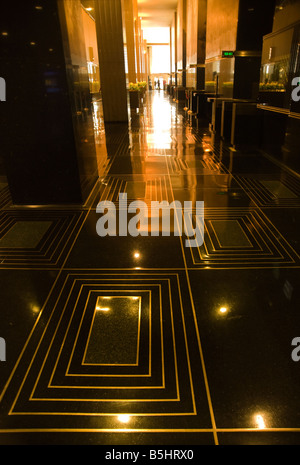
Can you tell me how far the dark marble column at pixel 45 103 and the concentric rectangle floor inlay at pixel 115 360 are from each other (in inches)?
68.1

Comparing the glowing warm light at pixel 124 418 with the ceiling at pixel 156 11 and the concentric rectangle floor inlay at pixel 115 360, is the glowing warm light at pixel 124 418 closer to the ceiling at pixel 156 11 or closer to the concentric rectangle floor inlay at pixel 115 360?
the concentric rectangle floor inlay at pixel 115 360

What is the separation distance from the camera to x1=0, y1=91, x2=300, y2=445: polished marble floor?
1270 millimetres

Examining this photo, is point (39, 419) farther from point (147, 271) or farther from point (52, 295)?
point (147, 271)

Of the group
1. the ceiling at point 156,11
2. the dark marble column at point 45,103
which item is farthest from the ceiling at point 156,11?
the dark marble column at point 45,103

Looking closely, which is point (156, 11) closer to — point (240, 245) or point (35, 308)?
point (240, 245)

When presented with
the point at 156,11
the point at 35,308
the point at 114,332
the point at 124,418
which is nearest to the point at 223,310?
the point at 114,332

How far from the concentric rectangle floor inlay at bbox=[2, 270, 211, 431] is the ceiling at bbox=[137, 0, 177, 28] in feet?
68.0

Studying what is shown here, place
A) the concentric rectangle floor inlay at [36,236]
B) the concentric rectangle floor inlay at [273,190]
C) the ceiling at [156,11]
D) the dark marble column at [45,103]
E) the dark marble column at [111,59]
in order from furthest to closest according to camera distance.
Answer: the ceiling at [156,11]
the dark marble column at [111,59]
the concentric rectangle floor inlay at [273,190]
the dark marble column at [45,103]
the concentric rectangle floor inlay at [36,236]

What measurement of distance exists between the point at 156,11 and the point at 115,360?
25.1 meters

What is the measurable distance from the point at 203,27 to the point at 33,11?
10728 mm

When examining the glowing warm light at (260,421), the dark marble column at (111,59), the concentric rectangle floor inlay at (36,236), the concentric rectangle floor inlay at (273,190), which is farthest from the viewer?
the dark marble column at (111,59)

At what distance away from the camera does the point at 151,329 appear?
1.73 meters

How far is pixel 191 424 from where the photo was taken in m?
1.25

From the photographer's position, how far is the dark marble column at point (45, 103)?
2910 millimetres
